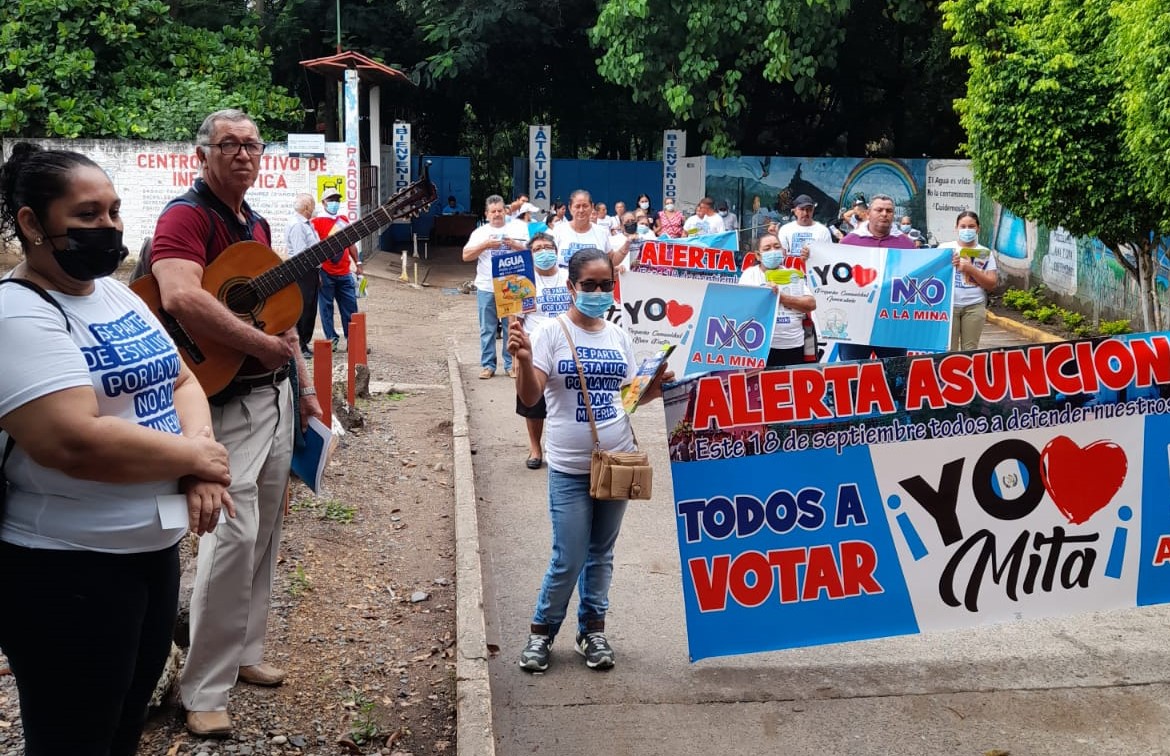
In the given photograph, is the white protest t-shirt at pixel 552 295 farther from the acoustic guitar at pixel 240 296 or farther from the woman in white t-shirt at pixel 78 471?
the woman in white t-shirt at pixel 78 471

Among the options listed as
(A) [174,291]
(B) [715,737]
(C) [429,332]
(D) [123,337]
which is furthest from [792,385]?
(C) [429,332]

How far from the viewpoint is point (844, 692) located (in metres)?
5.24

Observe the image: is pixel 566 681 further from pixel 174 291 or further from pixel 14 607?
pixel 14 607

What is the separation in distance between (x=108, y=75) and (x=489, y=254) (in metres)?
18.9

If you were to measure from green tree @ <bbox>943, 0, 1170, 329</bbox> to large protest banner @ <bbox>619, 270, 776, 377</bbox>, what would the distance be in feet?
18.2

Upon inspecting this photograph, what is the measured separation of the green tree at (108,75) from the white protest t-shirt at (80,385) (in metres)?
24.6

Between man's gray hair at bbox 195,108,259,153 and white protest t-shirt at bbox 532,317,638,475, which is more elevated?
man's gray hair at bbox 195,108,259,153

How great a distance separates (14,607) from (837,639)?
3462mm

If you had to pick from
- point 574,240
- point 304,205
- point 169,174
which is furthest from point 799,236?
point 169,174

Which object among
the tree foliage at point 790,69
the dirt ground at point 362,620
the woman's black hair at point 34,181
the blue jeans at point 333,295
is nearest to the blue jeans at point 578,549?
the dirt ground at point 362,620

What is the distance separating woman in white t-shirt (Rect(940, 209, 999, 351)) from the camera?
10859 mm

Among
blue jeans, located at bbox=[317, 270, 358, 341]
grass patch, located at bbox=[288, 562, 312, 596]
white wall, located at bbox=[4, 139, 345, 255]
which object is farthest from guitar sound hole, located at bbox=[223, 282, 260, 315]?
white wall, located at bbox=[4, 139, 345, 255]

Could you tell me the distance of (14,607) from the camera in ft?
9.45

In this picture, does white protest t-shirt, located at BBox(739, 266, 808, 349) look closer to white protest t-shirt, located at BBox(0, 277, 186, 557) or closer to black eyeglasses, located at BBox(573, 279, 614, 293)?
black eyeglasses, located at BBox(573, 279, 614, 293)
